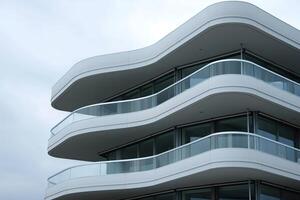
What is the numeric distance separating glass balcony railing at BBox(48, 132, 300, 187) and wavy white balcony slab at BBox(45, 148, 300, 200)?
1.14 ft

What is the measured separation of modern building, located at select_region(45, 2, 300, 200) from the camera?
27.2 meters

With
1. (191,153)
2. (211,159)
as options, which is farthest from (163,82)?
(211,159)

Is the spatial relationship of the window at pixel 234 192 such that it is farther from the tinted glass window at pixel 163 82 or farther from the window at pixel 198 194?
the tinted glass window at pixel 163 82

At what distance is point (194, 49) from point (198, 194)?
6.96 meters

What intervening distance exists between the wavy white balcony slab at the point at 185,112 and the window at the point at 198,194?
3.50 metres

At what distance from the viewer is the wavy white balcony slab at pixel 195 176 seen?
26.2m

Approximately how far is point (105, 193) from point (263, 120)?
9219 millimetres

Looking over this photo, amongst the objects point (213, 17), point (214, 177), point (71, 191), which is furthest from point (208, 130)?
point (71, 191)

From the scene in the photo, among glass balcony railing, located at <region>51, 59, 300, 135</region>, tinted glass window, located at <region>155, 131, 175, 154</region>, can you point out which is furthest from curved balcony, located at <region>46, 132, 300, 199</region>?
glass balcony railing, located at <region>51, 59, 300, 135</region>

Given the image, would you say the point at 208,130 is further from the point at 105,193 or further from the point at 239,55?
the point at 105,193

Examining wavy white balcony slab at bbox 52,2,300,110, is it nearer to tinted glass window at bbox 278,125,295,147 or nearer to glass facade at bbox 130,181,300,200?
tinted glass window at bbox 278,125,295,147

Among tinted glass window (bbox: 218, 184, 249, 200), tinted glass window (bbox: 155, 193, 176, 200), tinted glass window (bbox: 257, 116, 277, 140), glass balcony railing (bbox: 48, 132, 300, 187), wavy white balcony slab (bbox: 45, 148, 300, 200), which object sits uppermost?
tinted glass window (bbox: 257, 116, 277, 140)

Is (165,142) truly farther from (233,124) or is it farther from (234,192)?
(234,192)

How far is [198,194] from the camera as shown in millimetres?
29781
